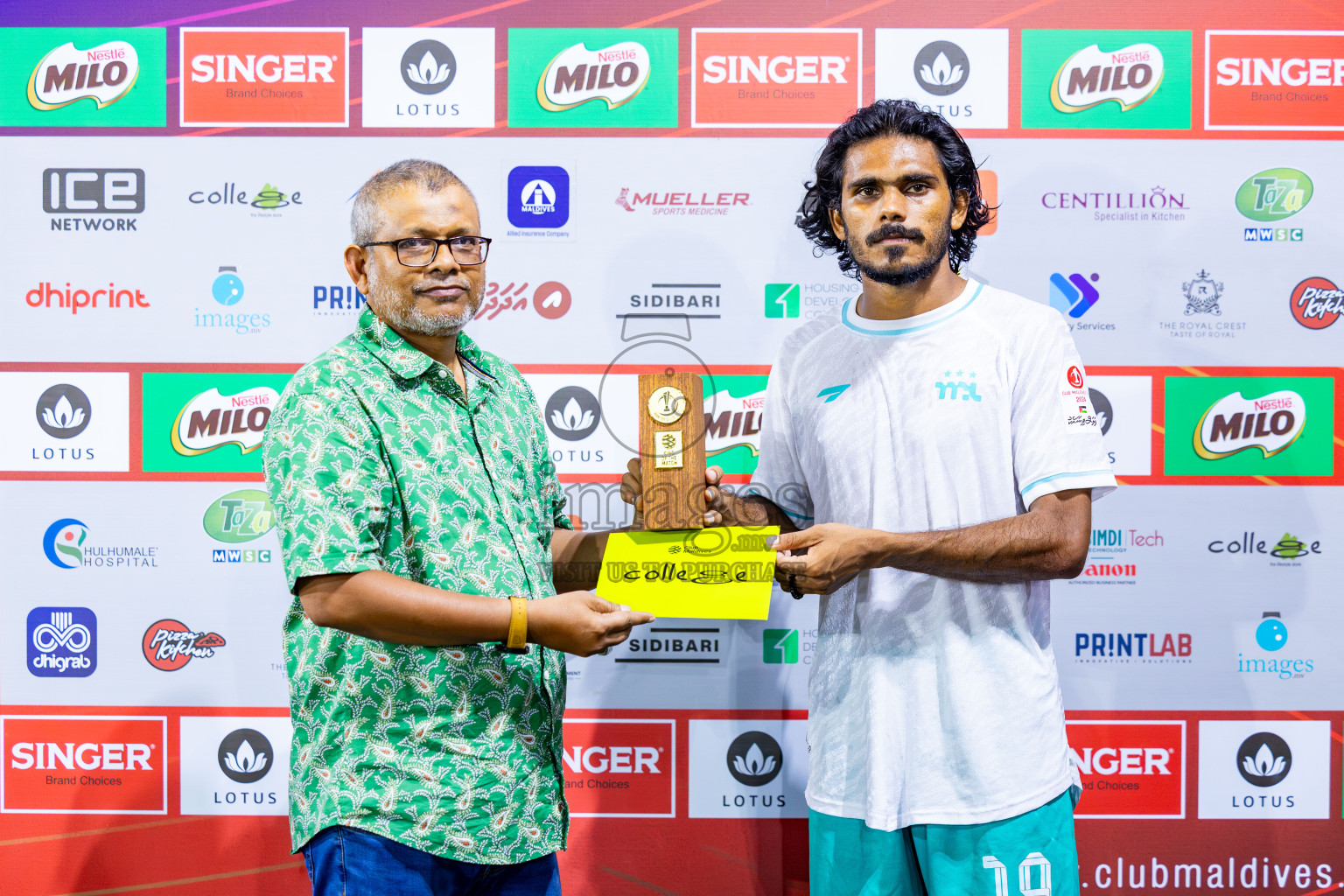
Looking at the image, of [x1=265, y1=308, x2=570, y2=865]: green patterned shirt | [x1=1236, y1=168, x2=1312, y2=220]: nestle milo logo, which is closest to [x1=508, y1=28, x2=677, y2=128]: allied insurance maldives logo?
[x1=265, y1=308, x2=570, y2=865]: green patterned shirt

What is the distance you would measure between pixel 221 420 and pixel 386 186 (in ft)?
4.07

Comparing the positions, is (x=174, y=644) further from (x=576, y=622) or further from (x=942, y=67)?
(x=942, y=67)

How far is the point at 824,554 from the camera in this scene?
4.93 feet

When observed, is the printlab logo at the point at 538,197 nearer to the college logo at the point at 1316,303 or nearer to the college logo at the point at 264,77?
the college logo at the point at 264,77

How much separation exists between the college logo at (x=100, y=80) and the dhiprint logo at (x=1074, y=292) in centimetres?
250

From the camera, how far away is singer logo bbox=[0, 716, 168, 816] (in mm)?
2480

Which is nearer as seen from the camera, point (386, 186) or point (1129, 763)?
point (386, 186)

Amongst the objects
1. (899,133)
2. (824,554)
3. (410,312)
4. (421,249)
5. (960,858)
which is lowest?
(960,858)

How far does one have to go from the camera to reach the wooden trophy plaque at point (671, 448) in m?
1.53

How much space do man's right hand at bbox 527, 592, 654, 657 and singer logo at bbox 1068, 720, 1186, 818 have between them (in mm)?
1648

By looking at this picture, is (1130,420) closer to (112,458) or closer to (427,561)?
(427,561)

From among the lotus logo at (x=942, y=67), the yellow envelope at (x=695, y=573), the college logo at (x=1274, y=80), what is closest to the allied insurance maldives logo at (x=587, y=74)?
the lotus logo at (x=942, y=67)

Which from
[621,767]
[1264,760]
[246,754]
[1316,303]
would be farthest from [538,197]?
[1264,760]

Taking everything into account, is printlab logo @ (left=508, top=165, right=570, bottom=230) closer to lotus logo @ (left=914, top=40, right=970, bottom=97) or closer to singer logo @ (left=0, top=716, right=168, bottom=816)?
lotus logo @ (left=914, top=40, right=970, bottom=97)
